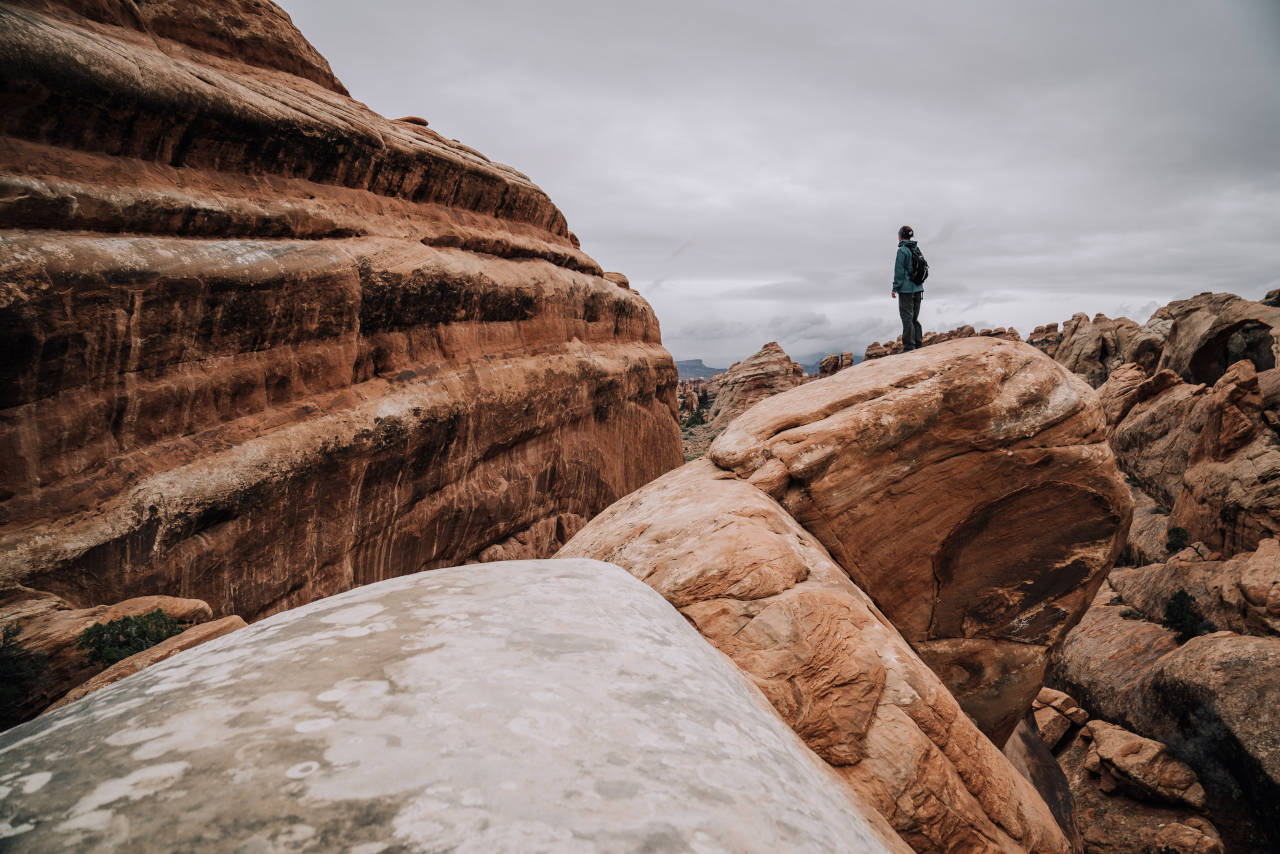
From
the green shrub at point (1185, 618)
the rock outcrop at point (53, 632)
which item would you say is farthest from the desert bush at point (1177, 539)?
the rock outcrop at point (53, 632)

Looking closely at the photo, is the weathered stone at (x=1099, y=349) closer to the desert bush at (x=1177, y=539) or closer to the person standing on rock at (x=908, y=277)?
the desert bush at (x=1177, y=539)

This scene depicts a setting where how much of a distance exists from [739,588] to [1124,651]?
Result: 89.9 ft

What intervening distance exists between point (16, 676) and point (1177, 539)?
143 ft

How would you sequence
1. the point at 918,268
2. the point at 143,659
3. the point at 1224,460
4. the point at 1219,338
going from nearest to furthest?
1. the point at 143,659
2. the point at 918,268
3. the point at 1224,460
4. the point at 1219,338

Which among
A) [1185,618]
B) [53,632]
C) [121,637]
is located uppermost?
[53,632]

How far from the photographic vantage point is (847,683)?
6.38 metres

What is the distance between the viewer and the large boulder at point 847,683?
6023 mm

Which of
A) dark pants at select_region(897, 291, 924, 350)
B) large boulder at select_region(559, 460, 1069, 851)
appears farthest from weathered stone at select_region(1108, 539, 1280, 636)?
large boulder at select_region(559, 460, 1069, 851)

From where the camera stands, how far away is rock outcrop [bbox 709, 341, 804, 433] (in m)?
76.1

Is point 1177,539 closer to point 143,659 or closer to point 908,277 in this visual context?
point 908,277

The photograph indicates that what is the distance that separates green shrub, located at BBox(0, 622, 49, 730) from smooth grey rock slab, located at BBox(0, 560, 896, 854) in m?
6.40

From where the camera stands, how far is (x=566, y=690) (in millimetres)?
3363

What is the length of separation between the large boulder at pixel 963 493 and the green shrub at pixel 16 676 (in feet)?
33.8

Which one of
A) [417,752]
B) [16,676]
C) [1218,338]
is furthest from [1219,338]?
[16,676]
